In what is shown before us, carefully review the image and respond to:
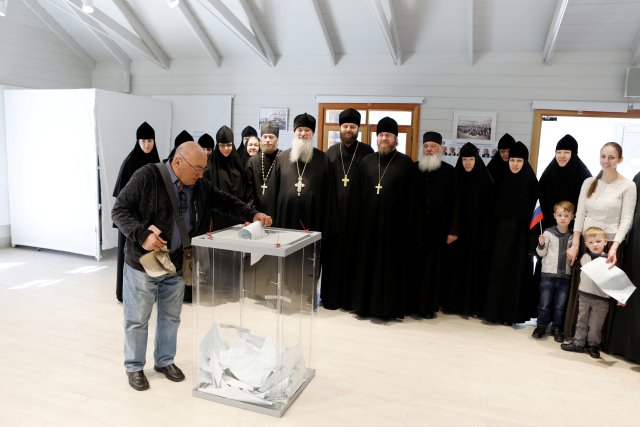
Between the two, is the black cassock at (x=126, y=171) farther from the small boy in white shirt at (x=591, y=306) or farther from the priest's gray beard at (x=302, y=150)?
the small boy in white shirt at (x=591, y=306)

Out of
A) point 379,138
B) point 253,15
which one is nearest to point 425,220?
point 379,138

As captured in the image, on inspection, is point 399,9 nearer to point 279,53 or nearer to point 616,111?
point 279,53

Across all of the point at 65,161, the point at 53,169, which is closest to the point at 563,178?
the point at 65,161

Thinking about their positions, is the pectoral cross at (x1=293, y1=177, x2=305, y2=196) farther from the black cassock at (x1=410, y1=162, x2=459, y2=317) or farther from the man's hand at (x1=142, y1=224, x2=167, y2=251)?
the man's hand at (x1=142, y1=224, x2=167, y2=251)

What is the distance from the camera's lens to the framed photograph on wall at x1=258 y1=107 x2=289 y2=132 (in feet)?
22.5

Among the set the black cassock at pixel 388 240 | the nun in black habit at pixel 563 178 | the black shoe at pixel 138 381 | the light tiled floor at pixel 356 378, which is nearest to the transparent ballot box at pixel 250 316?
the light tiled floor at pixel 356 378

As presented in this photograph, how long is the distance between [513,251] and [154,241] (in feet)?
9.86

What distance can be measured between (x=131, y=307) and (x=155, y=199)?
63 centimetres

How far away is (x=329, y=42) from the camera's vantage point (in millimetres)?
6250

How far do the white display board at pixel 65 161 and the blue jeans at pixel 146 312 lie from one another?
339 cm

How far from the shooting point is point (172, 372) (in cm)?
295

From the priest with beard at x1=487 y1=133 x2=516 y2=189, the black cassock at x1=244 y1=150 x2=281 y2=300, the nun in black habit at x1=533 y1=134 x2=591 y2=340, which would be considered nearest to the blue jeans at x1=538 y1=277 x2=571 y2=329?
the nun in black habit at x1=533 y1=134 x2=591 y2=340

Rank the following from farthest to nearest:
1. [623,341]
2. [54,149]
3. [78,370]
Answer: [54,149] → [623,341] → [78,370]

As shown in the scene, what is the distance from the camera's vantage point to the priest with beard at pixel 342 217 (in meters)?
4.36
